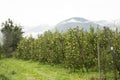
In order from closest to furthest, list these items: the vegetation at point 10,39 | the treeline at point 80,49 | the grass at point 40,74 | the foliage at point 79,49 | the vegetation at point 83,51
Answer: the vegetation at point 83,51 → the grass at point 40,74 → the treeline at point 80,49 → the foliage at point 79,49 → the vegetation at point 10,39

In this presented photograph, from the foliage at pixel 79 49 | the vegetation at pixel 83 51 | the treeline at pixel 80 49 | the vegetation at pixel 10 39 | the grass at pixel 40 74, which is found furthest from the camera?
the vegetation at pixel 10 39

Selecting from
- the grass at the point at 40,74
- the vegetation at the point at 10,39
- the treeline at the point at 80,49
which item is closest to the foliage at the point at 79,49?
the treeline at the point at 80,49

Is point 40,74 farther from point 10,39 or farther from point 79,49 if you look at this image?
point 10,39

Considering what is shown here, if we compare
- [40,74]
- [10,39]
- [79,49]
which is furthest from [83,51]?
[10,39]

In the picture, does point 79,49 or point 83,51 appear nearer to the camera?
point 79,49

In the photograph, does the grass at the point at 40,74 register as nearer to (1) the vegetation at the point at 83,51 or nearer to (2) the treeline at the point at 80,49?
(1) the vegetation at the point at 83,51

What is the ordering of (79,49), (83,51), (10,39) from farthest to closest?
(10,39), (83,51), (79,49)

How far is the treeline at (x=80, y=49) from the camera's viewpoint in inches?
991

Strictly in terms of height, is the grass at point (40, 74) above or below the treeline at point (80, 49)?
below

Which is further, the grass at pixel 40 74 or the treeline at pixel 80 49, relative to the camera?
the treeline at pixel 80 49

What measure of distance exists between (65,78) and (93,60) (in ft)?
18.4

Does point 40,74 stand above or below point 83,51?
below

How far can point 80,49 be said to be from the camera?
96.8 feet

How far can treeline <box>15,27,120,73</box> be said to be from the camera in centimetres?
2517
